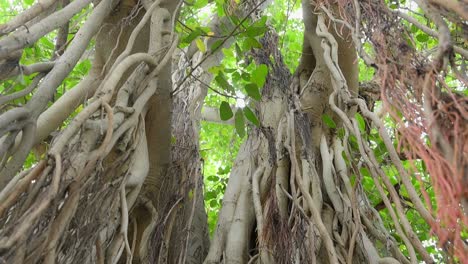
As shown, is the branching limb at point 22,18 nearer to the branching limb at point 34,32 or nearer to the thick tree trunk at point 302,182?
the branching limb at point 34,32

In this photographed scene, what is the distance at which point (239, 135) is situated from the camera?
6.22ft

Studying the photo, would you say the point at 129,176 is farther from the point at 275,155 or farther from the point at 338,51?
the point at 338,51

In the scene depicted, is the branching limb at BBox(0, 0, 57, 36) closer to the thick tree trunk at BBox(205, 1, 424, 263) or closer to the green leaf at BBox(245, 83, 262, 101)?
the green leaf at BBox(245, 83, 262, 101)

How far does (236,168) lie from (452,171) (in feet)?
5.69

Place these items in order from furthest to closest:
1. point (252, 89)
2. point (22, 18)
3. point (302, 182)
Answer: point (302, 182)
point (252, 89)
point (22, 18)

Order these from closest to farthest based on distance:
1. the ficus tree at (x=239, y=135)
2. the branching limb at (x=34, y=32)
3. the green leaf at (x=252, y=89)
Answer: the ficus tree at (x=239, y=135), the branching limb at (x=34, y=32), the green leaf at (x=252, y=89)

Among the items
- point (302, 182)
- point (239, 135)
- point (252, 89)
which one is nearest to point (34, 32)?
point (252, 89)

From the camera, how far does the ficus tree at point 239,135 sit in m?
0.85

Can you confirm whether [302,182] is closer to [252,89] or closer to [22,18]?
[252,89]

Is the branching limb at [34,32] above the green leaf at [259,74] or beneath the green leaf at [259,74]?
beneath

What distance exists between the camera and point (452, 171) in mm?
660

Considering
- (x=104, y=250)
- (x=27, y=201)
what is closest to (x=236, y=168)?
(x=104, y=250)

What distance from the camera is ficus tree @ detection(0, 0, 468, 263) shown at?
2.78ft

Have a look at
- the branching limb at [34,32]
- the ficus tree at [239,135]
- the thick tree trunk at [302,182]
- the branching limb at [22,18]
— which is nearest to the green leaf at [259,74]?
the ficus tree at [239,135]
